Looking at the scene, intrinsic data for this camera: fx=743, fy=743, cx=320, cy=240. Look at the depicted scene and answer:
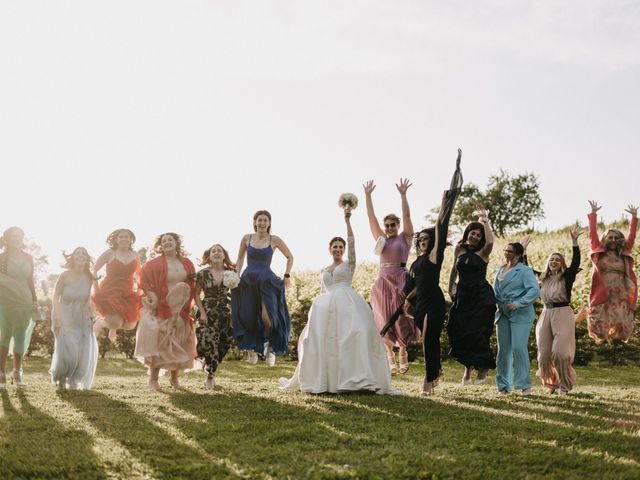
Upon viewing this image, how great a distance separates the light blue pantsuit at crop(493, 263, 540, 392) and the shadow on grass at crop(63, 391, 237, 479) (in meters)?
5.01

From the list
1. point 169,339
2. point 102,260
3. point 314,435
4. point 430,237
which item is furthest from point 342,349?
point 102,260

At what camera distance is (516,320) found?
10.1 m

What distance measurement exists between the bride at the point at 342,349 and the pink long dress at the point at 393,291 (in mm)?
2009

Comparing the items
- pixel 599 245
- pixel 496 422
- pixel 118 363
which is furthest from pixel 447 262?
pixel 496 422

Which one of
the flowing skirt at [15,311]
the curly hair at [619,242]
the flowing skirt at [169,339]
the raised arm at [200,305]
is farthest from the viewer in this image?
the flowing skirt at [15,311]

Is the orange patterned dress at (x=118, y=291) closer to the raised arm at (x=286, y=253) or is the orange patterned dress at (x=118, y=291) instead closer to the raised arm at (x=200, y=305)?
the raised arm at (x=200, y=305)

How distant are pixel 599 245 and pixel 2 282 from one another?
8.90m

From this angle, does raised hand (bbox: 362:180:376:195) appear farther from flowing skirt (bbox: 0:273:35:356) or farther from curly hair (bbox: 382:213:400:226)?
flowing skirt (bbox: 0:273:35:356)

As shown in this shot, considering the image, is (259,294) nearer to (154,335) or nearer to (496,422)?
(154,335)

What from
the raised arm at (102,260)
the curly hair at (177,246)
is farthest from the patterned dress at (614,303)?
the raised arm at (102,260)

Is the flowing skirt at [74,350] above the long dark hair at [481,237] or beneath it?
beneath

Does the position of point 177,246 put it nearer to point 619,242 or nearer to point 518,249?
point 518,249

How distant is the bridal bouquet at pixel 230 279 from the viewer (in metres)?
10.5

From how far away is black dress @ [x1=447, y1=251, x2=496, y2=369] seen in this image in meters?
10.0
